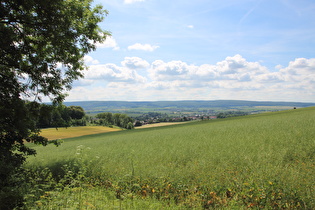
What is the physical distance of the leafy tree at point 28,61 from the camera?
31.3 feet

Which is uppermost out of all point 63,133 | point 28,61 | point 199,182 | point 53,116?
point 28,61

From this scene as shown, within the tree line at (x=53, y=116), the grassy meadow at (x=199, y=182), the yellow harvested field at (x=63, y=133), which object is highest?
the tree line at (x=53, y=116)

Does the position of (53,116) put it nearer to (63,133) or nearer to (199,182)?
(199,182)

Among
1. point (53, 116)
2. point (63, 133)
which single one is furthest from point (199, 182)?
point (63, 133)

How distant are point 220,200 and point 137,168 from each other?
5053 millimetres

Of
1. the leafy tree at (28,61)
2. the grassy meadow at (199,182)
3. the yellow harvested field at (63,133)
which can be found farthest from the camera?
the yellow harvested field at (63,133)

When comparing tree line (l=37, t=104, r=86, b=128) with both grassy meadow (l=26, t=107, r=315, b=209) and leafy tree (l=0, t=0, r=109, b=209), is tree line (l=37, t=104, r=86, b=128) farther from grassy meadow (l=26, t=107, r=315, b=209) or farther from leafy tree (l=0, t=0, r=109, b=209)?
grassy meadow (l=26, t=107, r=315, b=209)

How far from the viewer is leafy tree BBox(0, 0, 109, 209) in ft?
31.3

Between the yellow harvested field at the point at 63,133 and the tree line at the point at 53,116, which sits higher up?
the tree line at the point at 53,116

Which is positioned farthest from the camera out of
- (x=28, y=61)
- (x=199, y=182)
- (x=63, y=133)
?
(x=63, y=133)

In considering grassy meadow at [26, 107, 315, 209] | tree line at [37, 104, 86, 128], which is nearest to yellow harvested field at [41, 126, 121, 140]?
tree line at [37, 104, 86, 128]

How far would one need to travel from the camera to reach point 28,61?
12.0 m

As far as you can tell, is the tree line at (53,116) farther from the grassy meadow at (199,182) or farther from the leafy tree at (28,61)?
the grassy meadow at (199,182)

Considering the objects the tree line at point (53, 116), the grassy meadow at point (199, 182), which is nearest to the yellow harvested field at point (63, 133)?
the tree line at point (53, 116)
